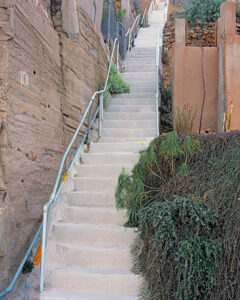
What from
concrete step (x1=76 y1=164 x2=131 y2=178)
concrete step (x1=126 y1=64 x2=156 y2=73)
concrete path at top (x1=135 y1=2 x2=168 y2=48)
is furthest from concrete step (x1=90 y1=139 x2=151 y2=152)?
concrete path at top (x1=135 y1=2 x2=168 y2=48)

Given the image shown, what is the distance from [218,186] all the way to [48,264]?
1.99m

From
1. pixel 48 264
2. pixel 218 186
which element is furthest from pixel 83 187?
pixel 218 186

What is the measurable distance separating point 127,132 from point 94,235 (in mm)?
2753

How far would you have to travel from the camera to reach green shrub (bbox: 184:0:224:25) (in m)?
12.2

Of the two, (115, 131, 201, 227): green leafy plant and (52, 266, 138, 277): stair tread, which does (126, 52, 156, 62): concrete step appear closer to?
(115, 131, 201, 227): green leafy plant

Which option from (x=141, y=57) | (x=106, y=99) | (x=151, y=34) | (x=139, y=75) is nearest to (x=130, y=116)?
(x=106, y=99)

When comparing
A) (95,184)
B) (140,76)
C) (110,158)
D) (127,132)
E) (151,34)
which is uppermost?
(151,34)

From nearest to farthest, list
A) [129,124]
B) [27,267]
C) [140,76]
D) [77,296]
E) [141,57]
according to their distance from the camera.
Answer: [77,296]
[27,267]
[129,124]
[140,76]
[141,57]

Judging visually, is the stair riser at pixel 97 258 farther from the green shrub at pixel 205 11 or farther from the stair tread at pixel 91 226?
the green shrub at pixel 205 11

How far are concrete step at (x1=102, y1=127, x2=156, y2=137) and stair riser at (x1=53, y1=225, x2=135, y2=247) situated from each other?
2.65m

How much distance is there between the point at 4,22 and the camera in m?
3.10

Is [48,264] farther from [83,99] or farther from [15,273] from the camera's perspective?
[83,99]

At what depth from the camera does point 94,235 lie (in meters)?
3.56

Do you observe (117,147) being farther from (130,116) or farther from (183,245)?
(183,245)
